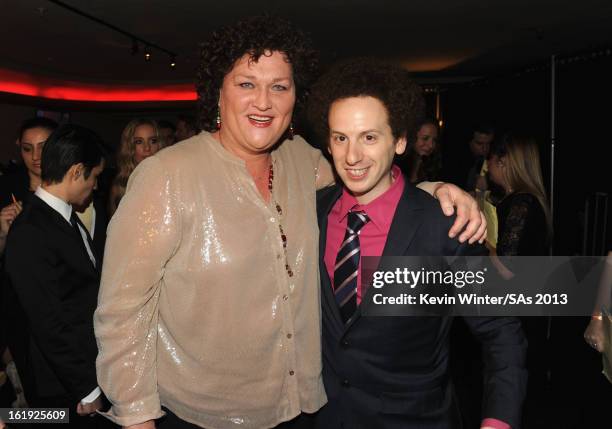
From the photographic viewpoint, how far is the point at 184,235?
1579 mm

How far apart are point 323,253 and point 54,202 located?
1244mm

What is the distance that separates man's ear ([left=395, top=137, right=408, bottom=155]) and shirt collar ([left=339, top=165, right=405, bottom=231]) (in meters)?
0.08

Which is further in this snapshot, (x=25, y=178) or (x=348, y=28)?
(x=348, y=28)

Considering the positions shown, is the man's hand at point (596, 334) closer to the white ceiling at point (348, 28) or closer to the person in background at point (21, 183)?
the person in background at point (21, 183)

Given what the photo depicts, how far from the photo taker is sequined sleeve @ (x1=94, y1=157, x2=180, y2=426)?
1511 millimetres

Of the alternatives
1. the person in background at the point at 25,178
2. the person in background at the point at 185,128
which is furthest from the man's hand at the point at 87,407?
the person in background at the point at 185,128

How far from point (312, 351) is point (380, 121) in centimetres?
70

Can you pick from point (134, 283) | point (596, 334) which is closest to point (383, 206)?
point (134, 283)

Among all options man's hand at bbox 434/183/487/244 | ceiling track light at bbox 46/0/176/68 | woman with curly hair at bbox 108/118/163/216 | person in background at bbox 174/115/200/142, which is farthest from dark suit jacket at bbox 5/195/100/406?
ceiling track light at bbox 46/0/176/68

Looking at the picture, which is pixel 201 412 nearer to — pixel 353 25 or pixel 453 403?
pixel 453 403

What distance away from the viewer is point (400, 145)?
1812 mm

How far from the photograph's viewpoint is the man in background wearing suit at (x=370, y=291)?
1609 millimetres

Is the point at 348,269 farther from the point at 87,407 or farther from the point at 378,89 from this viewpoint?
the point at 87,407

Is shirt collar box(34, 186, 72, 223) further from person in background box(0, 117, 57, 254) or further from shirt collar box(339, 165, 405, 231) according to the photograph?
shirt collar box(339, 165, 405, 231)
